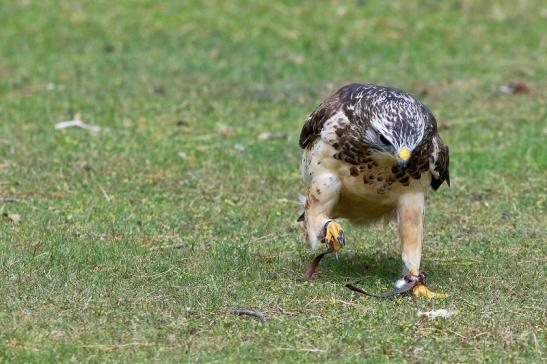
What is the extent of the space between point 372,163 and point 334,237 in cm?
54

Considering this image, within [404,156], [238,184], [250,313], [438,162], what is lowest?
[238,184]

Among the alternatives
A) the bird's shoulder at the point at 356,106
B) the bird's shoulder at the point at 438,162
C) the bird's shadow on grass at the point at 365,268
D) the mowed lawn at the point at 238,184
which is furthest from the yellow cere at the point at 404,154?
the bird's shadow on grass at the point at 365,268

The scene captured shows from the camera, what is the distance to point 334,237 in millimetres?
7168

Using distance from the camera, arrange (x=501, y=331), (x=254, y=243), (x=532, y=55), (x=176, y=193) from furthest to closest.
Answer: (x=532, y=55)
(x=176, y=193)
(x=254, y=243)
(x=501, y=331)

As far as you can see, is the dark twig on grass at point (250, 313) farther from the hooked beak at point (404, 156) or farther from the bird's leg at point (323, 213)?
the hooked beak at point (404, 156)

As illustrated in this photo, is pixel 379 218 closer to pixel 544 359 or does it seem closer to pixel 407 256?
pixel 407 256

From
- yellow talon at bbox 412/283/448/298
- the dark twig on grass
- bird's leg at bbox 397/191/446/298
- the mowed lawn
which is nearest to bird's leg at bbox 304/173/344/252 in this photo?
the mowed lawn

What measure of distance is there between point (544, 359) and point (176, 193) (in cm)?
463

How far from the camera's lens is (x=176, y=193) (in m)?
9.87

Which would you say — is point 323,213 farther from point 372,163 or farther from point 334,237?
point 372,163

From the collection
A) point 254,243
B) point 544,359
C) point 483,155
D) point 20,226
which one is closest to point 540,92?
point 483,155

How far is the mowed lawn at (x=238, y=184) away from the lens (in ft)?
20.5

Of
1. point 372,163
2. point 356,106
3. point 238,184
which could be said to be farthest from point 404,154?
point 238,184

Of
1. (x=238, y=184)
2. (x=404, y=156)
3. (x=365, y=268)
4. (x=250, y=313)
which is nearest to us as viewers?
(x=250, y=313)
